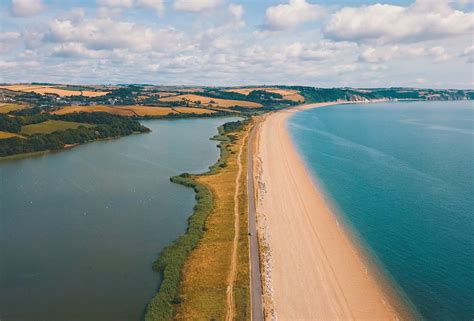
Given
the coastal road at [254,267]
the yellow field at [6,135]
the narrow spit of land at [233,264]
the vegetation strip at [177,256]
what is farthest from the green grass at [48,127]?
the coastal road at [254,267]

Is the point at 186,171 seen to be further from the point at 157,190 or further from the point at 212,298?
the point at 212,298

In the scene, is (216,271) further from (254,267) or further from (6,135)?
(6,135)

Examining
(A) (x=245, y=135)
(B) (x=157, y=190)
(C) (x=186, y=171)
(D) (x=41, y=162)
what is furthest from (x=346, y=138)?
(D) (x=41, y=162)

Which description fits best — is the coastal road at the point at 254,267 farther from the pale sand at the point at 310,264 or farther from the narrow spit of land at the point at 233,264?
the narrow spit of land at the point at 233,264

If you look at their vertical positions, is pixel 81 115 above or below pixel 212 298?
above

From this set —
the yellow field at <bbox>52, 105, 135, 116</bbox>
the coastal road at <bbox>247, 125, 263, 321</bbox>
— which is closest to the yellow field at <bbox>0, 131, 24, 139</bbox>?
the yellow field at <bbox>52, 105, 135, 116</bbox>

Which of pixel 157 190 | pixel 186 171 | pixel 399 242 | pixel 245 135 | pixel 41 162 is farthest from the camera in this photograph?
pixel 245 135

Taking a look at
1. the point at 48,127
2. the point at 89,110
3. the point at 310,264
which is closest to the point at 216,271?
the point at 310,264
